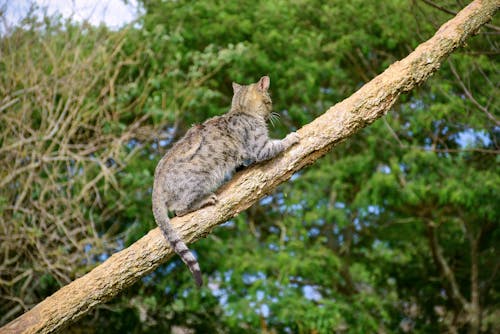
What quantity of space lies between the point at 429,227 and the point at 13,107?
21.8 feet

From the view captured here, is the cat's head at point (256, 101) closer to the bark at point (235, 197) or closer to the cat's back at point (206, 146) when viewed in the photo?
the cat's back at point (206, 146)

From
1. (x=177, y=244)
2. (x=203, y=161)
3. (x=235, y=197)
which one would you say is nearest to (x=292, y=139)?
(x=235, y=197)

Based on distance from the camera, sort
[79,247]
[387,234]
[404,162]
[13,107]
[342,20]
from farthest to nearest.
Result: 1. [387,234]
2. [342,20]
3. [404,162]
4. [13,107]
5. [79,247]

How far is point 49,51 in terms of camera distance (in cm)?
813

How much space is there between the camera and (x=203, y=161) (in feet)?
16.0

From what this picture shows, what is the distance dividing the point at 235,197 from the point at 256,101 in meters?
1.04

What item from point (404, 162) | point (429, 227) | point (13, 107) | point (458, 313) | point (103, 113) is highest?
point (13, 107)

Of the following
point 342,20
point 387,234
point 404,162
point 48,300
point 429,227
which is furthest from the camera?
point 387,234

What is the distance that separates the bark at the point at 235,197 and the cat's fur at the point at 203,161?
0.08 m

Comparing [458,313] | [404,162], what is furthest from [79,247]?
[458,313]

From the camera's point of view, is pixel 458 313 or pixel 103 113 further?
pixel 458 313

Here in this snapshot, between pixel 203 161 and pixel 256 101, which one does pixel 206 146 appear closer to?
pixel 203 161

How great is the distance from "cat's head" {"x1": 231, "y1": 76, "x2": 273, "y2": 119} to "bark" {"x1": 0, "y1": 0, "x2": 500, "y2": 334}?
2.23ft

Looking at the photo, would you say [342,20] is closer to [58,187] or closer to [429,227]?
[429,227]
